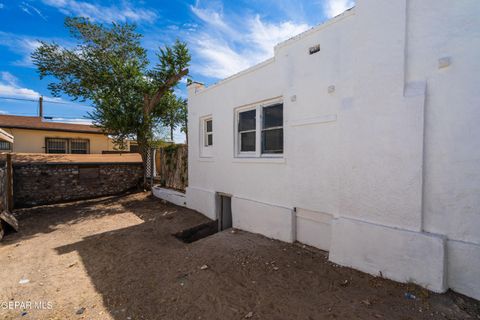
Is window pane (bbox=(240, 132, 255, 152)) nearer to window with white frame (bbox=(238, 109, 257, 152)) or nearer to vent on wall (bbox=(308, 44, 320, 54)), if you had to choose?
window with white frame (bbox=(238, 109, 257, 152))

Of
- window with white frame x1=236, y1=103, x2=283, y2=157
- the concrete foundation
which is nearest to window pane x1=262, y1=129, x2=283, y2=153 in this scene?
window with white frame x1=236, y1=103, x2=283, y2=157

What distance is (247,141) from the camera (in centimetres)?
601

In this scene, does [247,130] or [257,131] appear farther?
[247,130]

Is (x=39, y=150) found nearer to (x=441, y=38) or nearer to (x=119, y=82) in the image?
(x=119, y=82)

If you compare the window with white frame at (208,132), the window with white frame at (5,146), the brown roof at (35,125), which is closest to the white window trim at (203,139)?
the window with white frame at (208,132)

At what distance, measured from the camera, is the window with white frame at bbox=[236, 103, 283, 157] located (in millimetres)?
5195

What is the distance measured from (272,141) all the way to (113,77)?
8984mm

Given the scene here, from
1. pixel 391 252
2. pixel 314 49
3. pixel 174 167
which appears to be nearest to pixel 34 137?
pixel 174 167

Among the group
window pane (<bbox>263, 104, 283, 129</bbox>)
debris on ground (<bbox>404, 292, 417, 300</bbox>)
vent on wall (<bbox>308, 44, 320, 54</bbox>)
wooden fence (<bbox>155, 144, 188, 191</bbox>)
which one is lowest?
debris on ground (<bbox>404, 292, 417, 300</bbox>)

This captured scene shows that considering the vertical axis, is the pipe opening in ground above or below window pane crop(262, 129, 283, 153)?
below

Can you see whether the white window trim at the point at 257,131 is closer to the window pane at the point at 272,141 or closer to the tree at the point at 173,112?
the window pane at the point at 272,141

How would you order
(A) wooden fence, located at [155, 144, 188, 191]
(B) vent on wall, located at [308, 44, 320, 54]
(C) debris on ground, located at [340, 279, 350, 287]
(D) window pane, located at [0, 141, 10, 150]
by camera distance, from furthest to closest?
1. (D) window pane, located at [0, 141, 10, 150]
2. (A) wooden fence, located at [155, 144, 188, 191]
3. (B) vent on wall, located at [308, 44, 320, 54]
4. (C) debris on ground, located at [340, 279, 350, 287]

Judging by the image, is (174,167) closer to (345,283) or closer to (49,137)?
(345,283)

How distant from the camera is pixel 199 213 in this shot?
7582mm
